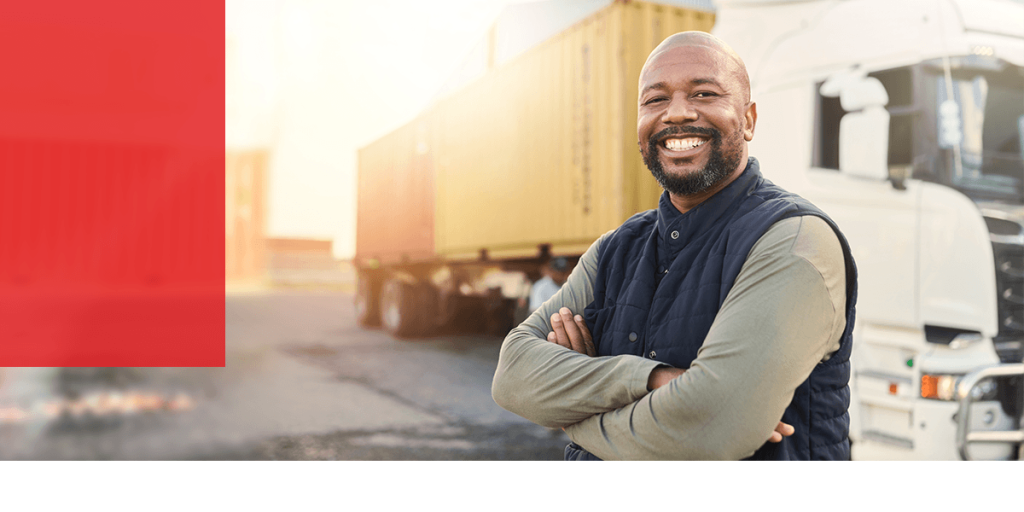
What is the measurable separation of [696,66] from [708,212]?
0.30 metres

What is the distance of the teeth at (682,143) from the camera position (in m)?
1.39

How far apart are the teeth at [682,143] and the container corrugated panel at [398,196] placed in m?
7.66

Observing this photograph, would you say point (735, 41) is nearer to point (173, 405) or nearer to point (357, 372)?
point (357, 372)

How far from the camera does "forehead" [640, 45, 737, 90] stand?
4.56 ft

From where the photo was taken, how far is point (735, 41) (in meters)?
4.00

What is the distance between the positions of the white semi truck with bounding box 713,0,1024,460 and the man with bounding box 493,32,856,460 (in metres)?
2.38

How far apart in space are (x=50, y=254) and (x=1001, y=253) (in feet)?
45.5

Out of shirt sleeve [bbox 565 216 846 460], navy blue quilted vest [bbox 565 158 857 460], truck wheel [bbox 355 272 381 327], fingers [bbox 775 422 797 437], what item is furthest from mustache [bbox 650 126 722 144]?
truck wheel [bbox 355 272 381 327]

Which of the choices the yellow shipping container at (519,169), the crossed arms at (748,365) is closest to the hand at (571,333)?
the crossed arms at (748,365)

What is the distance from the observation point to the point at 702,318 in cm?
129

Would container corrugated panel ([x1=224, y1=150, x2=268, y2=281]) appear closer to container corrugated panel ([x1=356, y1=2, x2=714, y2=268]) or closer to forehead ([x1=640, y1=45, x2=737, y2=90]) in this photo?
container corrugated panel ([x1=356, y1=2, x2=714, y2=268])

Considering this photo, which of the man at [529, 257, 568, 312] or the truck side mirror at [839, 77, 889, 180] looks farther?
the man at [529, 257, 568, 312]

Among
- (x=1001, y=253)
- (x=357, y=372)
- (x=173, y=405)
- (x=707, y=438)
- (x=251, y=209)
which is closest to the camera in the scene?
(x=707, y=438)

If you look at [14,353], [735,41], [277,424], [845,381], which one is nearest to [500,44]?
[735,41]
